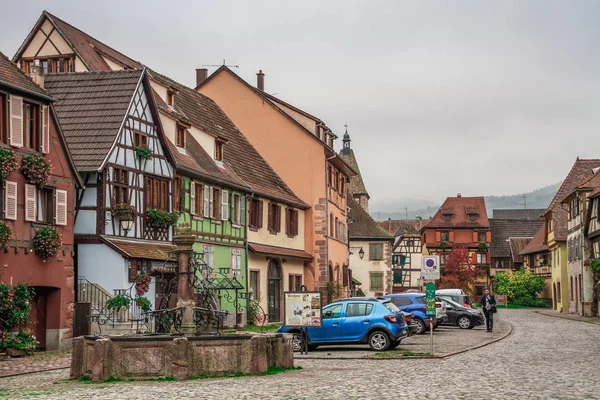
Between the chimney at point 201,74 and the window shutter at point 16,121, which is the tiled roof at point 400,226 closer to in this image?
the chimney at point 201,74

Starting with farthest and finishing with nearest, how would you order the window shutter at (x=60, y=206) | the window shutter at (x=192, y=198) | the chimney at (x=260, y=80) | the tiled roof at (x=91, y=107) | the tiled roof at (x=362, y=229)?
the tiled roof at (x=362, y=229)
the chimney at (x=260, y=80)
the window shutter at (x=192, y=198)
the tiled roof at (x=91, y=107)
the window shutter at (x=60, y=206)

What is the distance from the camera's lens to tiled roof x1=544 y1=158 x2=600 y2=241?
70000mm

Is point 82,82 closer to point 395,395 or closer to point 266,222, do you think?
point 266,222

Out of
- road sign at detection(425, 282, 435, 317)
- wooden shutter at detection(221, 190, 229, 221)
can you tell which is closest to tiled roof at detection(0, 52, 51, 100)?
road sign at detection(425, 282, 435, 317)

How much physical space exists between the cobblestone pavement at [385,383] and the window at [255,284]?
19.4m

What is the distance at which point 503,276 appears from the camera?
98.4 metres

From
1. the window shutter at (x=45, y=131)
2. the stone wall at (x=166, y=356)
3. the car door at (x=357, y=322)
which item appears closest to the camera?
the stone wall at (x=166, y=356)

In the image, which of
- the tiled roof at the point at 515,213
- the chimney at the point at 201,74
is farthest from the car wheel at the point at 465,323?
the tiled roof at the point at 515,213

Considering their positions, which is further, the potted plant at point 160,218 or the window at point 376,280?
the window at point 376,280

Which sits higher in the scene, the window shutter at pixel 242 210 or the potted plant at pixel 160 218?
the window shutter at pixel 242 210

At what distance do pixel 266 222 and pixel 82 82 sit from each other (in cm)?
1478

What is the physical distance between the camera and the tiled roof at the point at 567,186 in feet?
230

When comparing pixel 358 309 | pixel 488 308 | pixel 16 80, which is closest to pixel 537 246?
pixel 488 308

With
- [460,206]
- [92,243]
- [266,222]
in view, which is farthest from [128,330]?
[460,206]
